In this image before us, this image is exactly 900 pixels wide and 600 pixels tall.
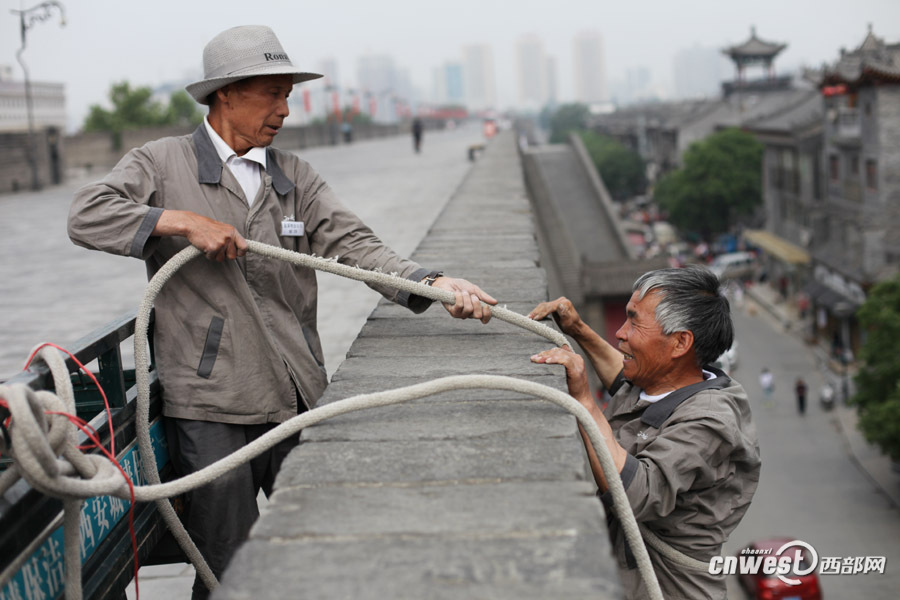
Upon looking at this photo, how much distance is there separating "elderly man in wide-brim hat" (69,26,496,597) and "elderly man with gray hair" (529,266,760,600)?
19.2 inches

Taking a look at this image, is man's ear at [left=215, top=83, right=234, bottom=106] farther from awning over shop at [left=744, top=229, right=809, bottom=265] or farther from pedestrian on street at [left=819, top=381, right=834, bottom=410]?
awning over shop at [left=744, top=229, right=809, bottom=265]

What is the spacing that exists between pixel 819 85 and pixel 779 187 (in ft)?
32.1

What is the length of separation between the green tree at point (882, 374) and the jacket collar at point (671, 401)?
16263 mm

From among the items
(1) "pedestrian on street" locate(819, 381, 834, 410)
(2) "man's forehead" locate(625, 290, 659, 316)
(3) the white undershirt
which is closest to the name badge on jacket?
(2) "man's forehead" locate(625, 290, 659, 316)

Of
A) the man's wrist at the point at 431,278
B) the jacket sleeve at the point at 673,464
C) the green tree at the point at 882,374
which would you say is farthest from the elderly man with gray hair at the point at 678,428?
the green tree at the point at 882,374

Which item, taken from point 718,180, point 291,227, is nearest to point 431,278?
point 291,227

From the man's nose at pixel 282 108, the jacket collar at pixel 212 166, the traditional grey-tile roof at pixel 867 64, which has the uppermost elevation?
the traditional grey-tile roof at pixel 867 64

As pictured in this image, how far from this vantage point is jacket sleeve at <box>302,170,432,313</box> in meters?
2.93

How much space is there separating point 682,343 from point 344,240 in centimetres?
110

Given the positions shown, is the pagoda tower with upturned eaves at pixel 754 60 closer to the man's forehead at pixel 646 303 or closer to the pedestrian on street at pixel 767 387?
the pedestrian on street at pixel 767 387

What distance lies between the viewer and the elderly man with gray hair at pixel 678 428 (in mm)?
2211

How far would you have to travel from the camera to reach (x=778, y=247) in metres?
40.4

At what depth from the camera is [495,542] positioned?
1.47m

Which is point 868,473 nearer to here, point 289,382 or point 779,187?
point 289,382
